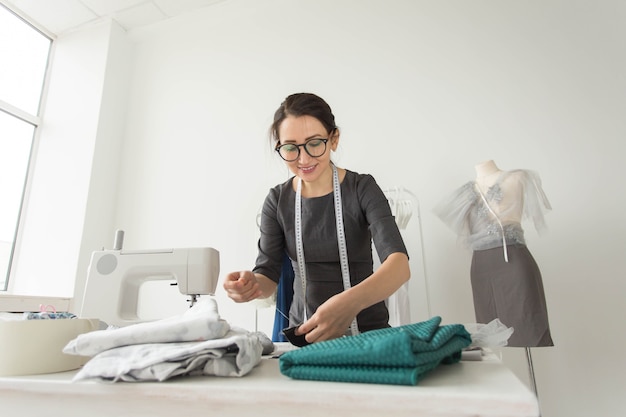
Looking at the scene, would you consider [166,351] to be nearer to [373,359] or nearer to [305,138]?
[373,359]

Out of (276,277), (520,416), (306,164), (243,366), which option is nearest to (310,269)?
(276,277)

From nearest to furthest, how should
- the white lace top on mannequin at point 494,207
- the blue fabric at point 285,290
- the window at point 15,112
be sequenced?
the blue fabric at point 285,290 < the white lace top on mannequin at point 494,207 < the window at point 15,112

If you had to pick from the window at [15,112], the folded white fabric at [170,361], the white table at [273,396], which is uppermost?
the window at [15,112]

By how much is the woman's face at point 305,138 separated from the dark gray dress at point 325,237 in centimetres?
13

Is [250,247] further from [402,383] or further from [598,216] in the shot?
[402,383]

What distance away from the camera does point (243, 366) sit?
20.6 inches

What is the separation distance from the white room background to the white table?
5.36 feet

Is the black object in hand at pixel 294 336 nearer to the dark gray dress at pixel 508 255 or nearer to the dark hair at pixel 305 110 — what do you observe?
the dark hair at pixel 305 110

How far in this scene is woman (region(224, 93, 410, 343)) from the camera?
112cm

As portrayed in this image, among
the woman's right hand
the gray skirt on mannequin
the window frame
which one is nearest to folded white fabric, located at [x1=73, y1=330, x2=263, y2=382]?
the woman's right hand

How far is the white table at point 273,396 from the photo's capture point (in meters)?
0.39

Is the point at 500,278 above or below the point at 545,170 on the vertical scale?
below

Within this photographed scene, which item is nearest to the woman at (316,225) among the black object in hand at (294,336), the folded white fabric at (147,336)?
the black object in hand at (294,336)

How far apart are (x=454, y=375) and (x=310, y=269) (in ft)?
2.75
